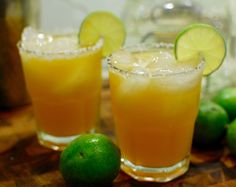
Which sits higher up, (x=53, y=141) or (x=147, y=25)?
(x=147, y=25)

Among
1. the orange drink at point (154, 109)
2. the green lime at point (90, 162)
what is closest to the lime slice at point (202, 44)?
the orange drink at point (154, 109)

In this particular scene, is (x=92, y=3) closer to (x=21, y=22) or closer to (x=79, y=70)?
(x=21, y=22)

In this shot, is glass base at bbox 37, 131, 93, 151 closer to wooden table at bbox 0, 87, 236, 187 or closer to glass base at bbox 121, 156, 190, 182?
wooden table at bbox 0, 87, 236, 187

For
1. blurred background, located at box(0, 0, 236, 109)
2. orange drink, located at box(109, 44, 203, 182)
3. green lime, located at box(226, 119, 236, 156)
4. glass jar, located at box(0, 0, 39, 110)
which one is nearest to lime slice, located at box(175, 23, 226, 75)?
orange drink, located at box(109, 44, 203, 182)

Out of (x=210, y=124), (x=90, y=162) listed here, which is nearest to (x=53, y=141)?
(x=90, y=162)

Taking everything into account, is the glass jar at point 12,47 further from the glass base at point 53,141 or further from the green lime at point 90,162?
the green lime at point 90,162

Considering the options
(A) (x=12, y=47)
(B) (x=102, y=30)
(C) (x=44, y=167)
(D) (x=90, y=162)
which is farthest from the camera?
(A) (x=12, y=47)

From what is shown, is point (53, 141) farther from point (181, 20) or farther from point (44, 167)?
point (181, 20)
